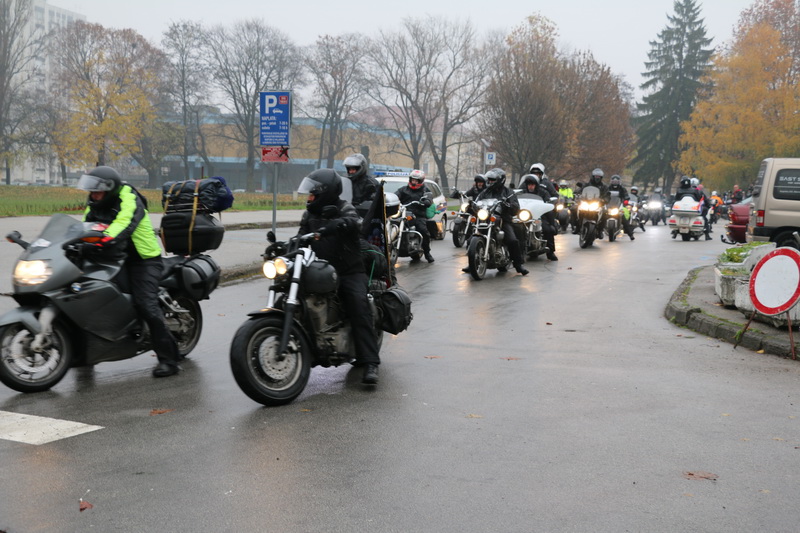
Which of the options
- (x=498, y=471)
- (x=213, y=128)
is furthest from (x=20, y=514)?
(x=213, y=128)

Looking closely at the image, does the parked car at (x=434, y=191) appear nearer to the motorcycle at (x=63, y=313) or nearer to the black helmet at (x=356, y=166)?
the black helmet at (x=356, y=166)

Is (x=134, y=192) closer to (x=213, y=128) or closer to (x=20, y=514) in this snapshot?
(x=20, y=514)

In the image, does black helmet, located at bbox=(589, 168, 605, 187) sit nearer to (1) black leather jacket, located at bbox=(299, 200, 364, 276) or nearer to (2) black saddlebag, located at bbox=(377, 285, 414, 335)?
(2) black saddlebag, located at bbox=(377, 285, 414, 335)

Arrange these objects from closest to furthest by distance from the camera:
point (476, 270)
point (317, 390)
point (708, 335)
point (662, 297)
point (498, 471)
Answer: point (498, 471) < point (317, 390) < point (708, 335) < point (662, 297) < point (476, 270)

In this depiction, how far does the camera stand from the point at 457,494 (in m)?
4.23

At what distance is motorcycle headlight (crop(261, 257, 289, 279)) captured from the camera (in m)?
5.92

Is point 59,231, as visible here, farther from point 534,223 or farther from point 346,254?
point 534,223

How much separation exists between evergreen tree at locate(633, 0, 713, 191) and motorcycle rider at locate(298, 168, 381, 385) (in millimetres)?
74212

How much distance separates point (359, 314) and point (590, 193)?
602 inches

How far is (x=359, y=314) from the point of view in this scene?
6.59 m

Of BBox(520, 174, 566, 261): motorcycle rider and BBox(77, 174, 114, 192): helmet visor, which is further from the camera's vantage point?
BBox(520, 174, 566, 261): motorcycle rider

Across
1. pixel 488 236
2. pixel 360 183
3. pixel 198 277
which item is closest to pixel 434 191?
pixel 488 236

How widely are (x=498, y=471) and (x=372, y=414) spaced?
1405 mm

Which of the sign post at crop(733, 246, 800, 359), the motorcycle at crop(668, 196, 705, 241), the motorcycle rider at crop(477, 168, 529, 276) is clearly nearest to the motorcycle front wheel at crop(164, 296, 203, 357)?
the sign post at crop(733, 246, 800, 359)
